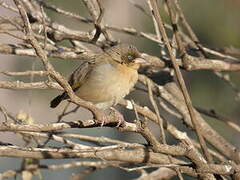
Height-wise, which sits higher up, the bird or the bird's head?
the bird's head

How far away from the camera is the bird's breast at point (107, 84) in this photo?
4395 mm

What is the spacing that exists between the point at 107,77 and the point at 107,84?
7 centimetres

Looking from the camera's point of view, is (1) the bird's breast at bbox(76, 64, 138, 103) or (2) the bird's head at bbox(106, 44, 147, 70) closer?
(1) the bird's breast at bbox(76, 64, 138, 103)

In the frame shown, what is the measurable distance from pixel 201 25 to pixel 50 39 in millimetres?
5543

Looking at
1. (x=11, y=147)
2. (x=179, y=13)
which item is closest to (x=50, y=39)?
(x=179, y=13)

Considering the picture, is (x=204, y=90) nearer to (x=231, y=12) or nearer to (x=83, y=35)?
(x=231, y=12)

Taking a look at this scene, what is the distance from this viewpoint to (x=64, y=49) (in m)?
4.25

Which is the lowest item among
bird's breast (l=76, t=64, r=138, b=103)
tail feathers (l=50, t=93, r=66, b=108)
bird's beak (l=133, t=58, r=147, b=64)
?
tail feathers (l=50, t=93, r=66, b=108)

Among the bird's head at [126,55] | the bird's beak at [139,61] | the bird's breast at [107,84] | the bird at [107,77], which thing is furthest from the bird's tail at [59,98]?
the bird's beak at [139,61]

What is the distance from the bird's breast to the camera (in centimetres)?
439

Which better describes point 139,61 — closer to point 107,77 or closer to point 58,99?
point 107,77

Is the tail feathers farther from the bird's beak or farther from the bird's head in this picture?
the bird's beak

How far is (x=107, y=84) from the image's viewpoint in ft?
14.6

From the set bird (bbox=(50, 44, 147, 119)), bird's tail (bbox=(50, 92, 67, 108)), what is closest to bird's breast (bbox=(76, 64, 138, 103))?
bird (bbox=(50, 44, 147, 119))
